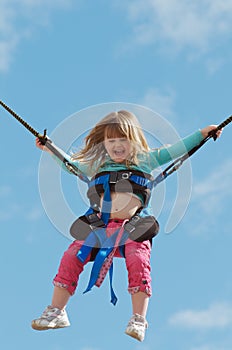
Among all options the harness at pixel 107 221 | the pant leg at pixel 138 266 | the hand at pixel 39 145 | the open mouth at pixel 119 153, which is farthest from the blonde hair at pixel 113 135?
the pant leg at pixel 138 266

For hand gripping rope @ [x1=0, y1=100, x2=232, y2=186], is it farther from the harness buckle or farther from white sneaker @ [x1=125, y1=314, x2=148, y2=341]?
white sneaker @ [x1=125, y1=314, x2=148, y2=341]

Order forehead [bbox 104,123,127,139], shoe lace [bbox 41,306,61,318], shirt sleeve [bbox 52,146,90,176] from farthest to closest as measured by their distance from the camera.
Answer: shirt sleeve [bbox 52,146,90,176] → forehead [bbox 104,123,127,139] → shoe lace [bbox 41,306,61,318]

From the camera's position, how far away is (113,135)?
10805mm

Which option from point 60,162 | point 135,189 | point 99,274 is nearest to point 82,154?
point 60,162

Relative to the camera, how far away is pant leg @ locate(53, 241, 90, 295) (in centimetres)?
1037

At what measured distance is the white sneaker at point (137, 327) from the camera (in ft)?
32.2

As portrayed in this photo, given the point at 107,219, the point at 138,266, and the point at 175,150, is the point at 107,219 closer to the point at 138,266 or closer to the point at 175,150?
the point at 138,266

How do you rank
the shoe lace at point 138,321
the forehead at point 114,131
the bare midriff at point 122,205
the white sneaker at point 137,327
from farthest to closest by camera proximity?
the forehead at point 114,131
the bare midriff at point 122,205
the shoe lace at point 138,321
the white sneaker at point 137,327

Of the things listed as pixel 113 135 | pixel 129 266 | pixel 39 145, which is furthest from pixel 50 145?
pixel 129 266

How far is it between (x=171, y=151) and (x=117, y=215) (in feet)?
3.67

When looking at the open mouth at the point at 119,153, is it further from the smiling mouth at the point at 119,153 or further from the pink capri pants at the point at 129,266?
the pink capri pants at the point at 129,266

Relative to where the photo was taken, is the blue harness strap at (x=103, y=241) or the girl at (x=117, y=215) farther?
the blue harness strap at (x=103, y=241)

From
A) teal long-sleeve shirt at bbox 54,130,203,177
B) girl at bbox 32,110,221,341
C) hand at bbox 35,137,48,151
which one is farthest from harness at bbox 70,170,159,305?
hand at bbox 35,137,48,151

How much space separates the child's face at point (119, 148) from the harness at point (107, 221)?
209mm
